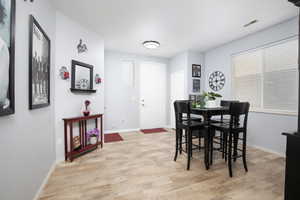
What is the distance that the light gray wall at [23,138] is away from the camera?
40.1 inches

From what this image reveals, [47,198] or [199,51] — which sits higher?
[199,51]

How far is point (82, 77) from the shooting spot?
107 inches

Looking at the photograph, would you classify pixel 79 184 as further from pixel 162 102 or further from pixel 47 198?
pixel 162 102

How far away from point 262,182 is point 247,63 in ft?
8.56

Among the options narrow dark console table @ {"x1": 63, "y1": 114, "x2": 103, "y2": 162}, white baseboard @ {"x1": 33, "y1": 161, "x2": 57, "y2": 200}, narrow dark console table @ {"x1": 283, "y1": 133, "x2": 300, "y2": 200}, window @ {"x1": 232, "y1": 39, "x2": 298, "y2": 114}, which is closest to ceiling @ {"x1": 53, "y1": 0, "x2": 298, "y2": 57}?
window @ {"x1": 232, "y1": 39, "x2": 298, "y2": 114}

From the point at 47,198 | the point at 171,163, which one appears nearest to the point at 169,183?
the point at 171,163

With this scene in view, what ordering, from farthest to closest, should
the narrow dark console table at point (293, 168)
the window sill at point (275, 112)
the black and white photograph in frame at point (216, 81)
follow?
the black and white photograph in frame at point (216, 81)
the window sill at point (275, 112)
the narrow dark console table at point (293, 168)

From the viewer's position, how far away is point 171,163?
2.31 meters

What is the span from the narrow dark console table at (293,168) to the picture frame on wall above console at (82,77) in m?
2.92

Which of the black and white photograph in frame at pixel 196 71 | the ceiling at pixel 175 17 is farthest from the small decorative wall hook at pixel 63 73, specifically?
the black and white photograph in frame at pixel 196 71

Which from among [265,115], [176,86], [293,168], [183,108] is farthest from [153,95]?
[293,168]

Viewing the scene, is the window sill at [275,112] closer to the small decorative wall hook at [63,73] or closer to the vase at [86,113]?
the vase at [86,113]

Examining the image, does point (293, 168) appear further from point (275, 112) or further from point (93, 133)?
point (93, 133)

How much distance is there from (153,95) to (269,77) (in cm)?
318
